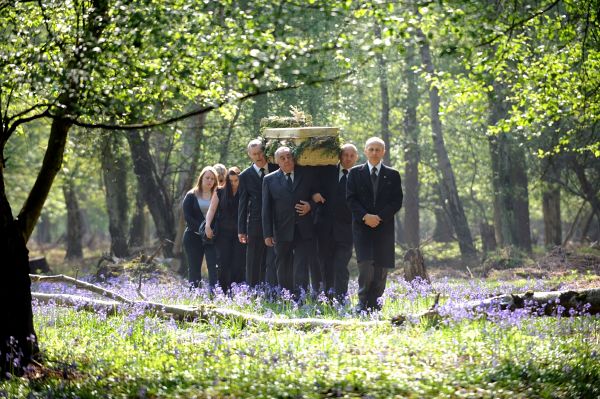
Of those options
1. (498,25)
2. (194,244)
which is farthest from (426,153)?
(498,25)

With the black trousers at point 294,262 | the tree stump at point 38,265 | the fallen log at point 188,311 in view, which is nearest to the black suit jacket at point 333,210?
the black trousers at point 294,262

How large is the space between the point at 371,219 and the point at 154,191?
16.0m

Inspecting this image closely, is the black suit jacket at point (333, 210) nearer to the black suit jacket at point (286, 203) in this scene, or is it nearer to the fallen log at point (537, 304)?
the black suit jacket at point (286, 203)

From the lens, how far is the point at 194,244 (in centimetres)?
1841

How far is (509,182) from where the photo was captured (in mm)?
31891

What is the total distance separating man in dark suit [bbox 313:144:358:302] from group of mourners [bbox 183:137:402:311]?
0.6 inches

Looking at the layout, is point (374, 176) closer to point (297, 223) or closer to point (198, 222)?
point (297, 223)

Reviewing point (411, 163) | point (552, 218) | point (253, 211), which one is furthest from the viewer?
point (411, 163)

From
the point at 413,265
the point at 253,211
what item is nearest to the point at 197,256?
the point at 253,211

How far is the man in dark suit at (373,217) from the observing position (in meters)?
14.3

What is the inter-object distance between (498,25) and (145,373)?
21.7ft

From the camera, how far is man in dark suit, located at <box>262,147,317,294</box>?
1587cm

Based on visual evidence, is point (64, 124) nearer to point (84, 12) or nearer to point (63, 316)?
point (84, 12)

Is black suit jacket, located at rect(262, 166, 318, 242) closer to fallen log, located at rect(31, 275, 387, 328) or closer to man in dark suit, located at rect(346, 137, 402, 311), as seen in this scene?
man in dark suit, located at rect(346, 137, 402, 311)
